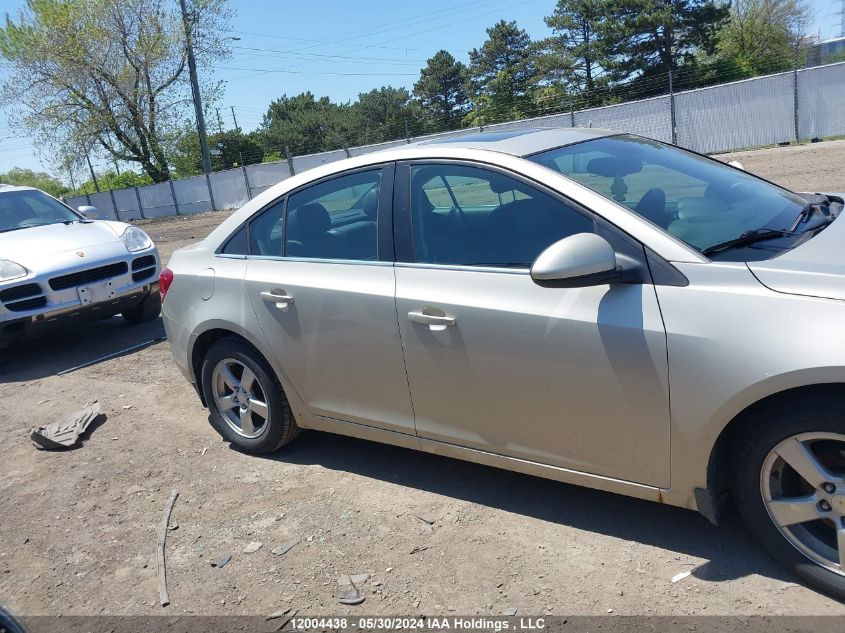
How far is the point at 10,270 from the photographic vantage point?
666 cm

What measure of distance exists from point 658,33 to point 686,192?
44.3 metres

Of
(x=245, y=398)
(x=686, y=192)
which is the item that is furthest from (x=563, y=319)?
(x=245, y=398)

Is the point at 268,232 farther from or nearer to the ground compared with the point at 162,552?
farther from the ground

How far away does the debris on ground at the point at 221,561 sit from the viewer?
3326mm

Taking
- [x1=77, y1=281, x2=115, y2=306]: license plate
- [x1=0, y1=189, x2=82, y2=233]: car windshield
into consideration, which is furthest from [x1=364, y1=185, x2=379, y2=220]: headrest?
[x1=0, y1=189, x2=82, y2=233]: car windshield

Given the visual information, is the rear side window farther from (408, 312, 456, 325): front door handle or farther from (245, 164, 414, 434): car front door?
(408, 312, 456, 325): front door handle

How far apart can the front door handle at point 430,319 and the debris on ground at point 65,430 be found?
9.51 ft

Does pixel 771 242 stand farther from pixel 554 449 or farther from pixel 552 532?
pixel 552 532

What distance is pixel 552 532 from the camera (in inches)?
127

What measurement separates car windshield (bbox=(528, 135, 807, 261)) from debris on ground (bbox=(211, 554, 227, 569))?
2.29 meters

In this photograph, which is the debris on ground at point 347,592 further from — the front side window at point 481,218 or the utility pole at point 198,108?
the utility pole at point 198,108

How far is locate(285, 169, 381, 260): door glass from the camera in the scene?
3.67 metres

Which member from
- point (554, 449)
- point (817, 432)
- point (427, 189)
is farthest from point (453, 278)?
point (817, 432)

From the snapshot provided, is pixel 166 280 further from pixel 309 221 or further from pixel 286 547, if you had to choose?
pixel 286 547
